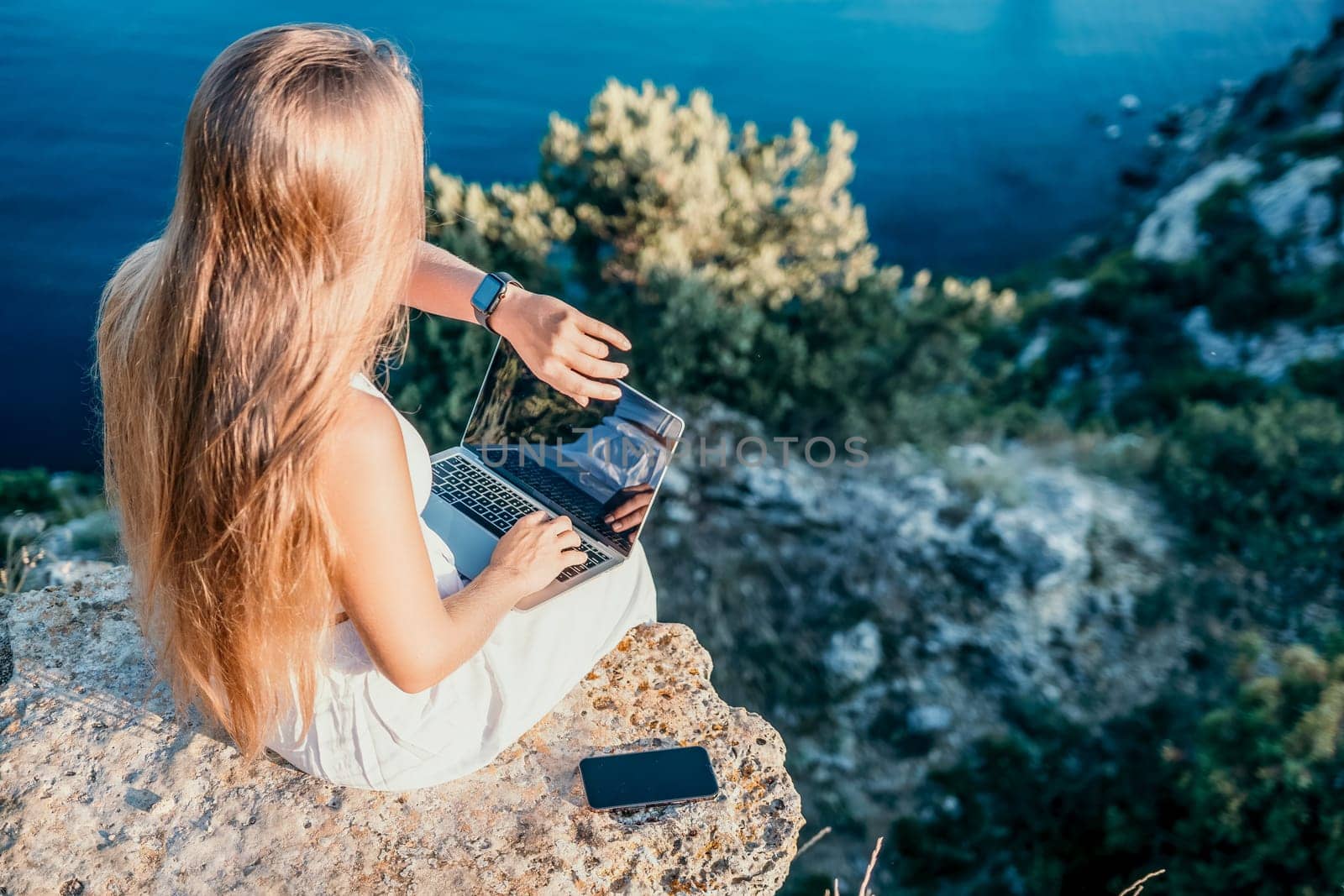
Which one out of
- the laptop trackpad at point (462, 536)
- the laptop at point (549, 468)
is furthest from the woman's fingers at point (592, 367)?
the laptop trackpad at point (462, 536)

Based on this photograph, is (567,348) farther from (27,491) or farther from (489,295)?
(27,491)

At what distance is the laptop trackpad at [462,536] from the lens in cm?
193

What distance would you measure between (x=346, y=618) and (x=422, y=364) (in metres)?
3.65

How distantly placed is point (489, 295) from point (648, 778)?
1029 millimetres

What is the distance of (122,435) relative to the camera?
1.45 metres

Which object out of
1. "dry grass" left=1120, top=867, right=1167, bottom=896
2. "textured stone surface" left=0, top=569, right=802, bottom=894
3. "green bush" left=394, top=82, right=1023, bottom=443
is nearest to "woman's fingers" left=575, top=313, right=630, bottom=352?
"textured stone surface" left=0, top=569, right=802, bottom=894

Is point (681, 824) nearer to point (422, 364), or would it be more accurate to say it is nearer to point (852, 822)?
point (852, 822)

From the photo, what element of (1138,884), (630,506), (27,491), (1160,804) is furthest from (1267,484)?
(27,491)

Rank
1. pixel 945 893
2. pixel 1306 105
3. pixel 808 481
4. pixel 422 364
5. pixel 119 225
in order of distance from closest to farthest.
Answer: pixel 945 893 < pixel 119 225 < pixel 422 364 < pixel 808 481 < pixel 1306 105

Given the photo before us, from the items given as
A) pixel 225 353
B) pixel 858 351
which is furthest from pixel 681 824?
pixel 858 351

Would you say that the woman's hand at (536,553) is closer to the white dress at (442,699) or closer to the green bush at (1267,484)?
the white dress at (442,699)

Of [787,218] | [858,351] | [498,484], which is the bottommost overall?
[498,484]

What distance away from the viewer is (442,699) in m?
1.66

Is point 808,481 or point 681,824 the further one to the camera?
point 808,481
